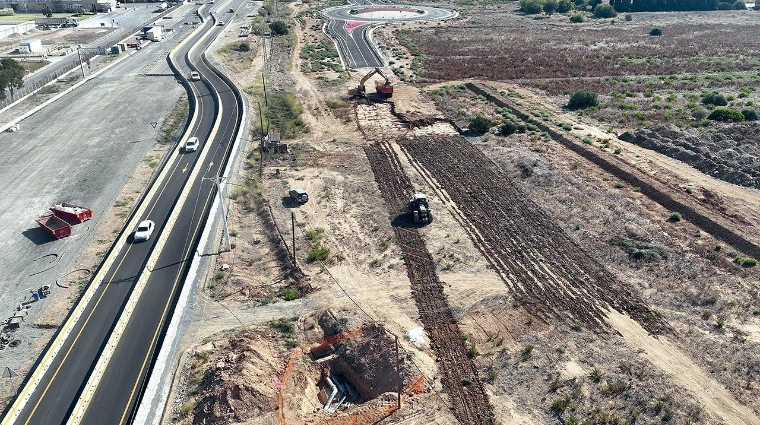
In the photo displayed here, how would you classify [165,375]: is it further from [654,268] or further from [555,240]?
[654,268]

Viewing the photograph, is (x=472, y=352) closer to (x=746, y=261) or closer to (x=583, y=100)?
(x=746, y=261)

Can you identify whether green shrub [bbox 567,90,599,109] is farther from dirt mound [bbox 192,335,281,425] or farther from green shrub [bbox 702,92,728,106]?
dirt mound [bbox 192,335,281,425]

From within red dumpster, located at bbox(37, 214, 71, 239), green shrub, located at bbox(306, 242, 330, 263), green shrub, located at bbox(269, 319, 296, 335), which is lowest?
green shrub, located at bbox(269, 319, 296, 335)

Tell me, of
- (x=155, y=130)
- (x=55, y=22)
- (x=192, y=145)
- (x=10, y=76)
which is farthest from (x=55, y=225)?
(x=55, y=22)

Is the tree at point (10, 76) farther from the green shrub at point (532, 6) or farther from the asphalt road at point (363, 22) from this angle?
the green shrub at point (532, 6)

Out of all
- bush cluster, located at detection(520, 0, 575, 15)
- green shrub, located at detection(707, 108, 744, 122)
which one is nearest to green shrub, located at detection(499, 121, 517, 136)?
green shrub, located at detection(707, 108, 744, 122)

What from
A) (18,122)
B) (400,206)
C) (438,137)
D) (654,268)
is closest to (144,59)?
(18,122)

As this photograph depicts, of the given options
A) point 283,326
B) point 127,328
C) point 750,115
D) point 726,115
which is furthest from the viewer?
point 750,115
